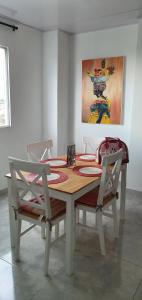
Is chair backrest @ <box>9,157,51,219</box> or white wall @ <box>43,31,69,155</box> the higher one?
white wall @ <box>43,31,69,155</box>

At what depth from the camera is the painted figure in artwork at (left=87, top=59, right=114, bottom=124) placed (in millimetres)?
3686

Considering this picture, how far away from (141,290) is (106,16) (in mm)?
3015

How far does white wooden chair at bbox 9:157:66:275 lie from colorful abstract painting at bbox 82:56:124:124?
2037 millimetres

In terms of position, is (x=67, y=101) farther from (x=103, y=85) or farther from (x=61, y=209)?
(x=61, y=209)

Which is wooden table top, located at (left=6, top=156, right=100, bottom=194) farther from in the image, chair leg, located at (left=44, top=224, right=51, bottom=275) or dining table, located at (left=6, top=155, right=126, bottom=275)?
chair leg, located at (left=44, top=224, right=51, bottom=275)

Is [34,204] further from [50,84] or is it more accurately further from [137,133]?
[50,84]

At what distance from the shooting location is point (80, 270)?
1975mm

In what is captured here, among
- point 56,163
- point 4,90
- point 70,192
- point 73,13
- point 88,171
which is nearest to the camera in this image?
point 70,192

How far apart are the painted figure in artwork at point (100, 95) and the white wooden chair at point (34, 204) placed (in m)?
2.04

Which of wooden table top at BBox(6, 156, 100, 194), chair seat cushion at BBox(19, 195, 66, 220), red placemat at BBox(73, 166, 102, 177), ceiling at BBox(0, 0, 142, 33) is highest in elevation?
ceiling at BBox(0, 0, 142, 33)

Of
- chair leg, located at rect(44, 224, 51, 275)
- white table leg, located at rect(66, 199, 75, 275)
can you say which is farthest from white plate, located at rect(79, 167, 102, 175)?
chair leg, located at rect(44, 224, 51, 275)

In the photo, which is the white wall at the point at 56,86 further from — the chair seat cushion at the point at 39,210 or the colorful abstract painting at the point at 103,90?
the chair seat cushion at the point at 39,210

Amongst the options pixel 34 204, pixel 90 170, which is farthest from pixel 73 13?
pixel 34 204

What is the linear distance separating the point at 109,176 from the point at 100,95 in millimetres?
1972
